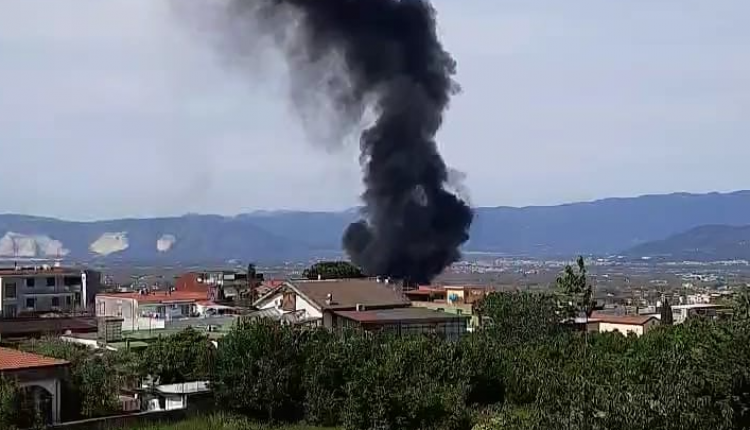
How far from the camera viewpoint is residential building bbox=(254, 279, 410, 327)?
1848 inches

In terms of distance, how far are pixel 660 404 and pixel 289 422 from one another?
1759 cm

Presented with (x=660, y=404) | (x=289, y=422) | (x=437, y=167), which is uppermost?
(x=437, y=167)

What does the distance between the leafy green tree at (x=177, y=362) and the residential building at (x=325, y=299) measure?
35.5ft

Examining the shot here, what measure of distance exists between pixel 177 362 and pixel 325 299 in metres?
12.8

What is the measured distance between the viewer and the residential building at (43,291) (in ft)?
193

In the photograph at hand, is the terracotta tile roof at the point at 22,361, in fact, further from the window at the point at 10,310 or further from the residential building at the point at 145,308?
the window at the point at 10,310

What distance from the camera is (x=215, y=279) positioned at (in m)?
74.8

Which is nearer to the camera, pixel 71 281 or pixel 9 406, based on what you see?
pixel 9 406

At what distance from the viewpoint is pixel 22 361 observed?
27906 millimetres

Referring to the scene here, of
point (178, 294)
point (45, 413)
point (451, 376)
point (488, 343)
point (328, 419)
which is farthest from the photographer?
point (178, 294)

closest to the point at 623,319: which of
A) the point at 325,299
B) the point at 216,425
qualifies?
the point at 325,299

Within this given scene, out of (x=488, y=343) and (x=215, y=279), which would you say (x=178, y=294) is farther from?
(x=488, y=343)

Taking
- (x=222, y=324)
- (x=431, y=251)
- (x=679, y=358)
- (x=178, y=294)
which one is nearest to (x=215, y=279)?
(x=178, y=294)

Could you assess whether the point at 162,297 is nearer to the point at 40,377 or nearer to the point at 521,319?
the point at 521,319
